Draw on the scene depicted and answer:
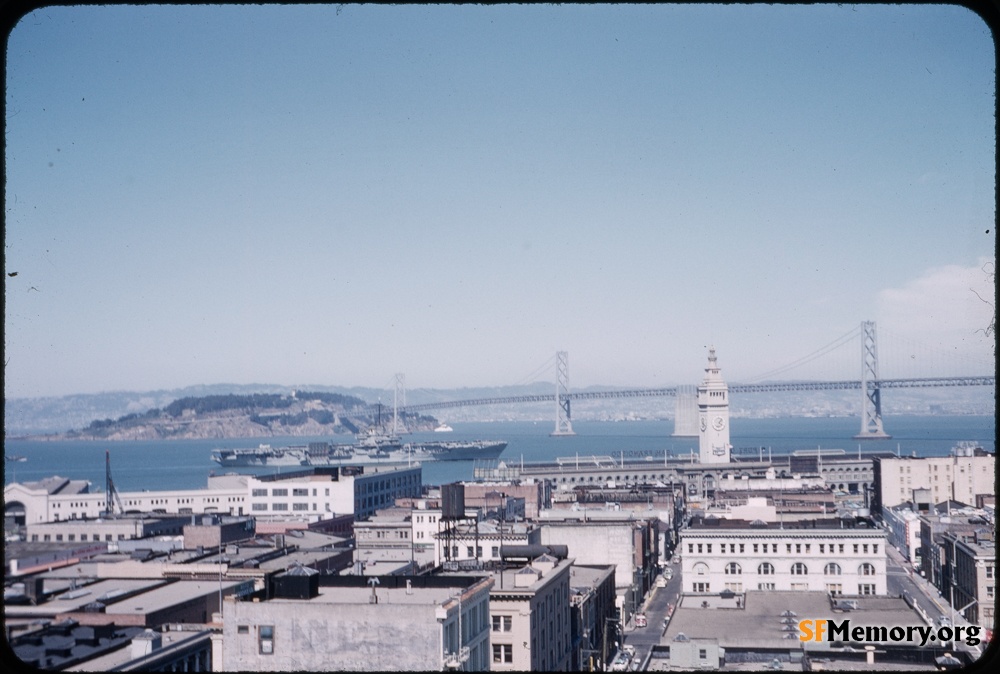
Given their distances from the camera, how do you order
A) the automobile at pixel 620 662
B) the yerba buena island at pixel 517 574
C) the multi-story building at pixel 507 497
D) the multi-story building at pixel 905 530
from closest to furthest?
the yerba buena island at pixel 517 574
the automobile at pixel 620 662
the multi-story building at pixel 905 530
the multi-story building at pixel 507 497

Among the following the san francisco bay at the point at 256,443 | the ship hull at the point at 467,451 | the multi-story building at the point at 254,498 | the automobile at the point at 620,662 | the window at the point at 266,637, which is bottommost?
the san francisco bay at the point at 256,443

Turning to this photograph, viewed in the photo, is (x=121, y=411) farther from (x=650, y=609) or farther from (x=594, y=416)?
(x=650, y=609)

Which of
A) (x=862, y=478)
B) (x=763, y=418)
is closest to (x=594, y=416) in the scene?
(x=763, y=418)

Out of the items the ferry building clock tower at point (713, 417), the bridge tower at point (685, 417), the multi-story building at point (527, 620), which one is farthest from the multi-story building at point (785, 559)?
the bridge tower at point (685, 417)

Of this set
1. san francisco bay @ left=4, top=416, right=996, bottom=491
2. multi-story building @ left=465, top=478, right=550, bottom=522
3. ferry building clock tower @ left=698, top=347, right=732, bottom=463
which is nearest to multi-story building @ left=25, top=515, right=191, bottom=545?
multi-story building @ left=465, top=478, right=550, bottom=522

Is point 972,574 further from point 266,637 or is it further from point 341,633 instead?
point 266,637

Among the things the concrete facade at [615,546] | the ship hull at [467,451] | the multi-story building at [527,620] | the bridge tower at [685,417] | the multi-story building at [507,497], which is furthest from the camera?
the bridge tower at [685,417]

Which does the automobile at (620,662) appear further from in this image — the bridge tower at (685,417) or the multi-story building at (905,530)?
the bridge tower at (685,417)
